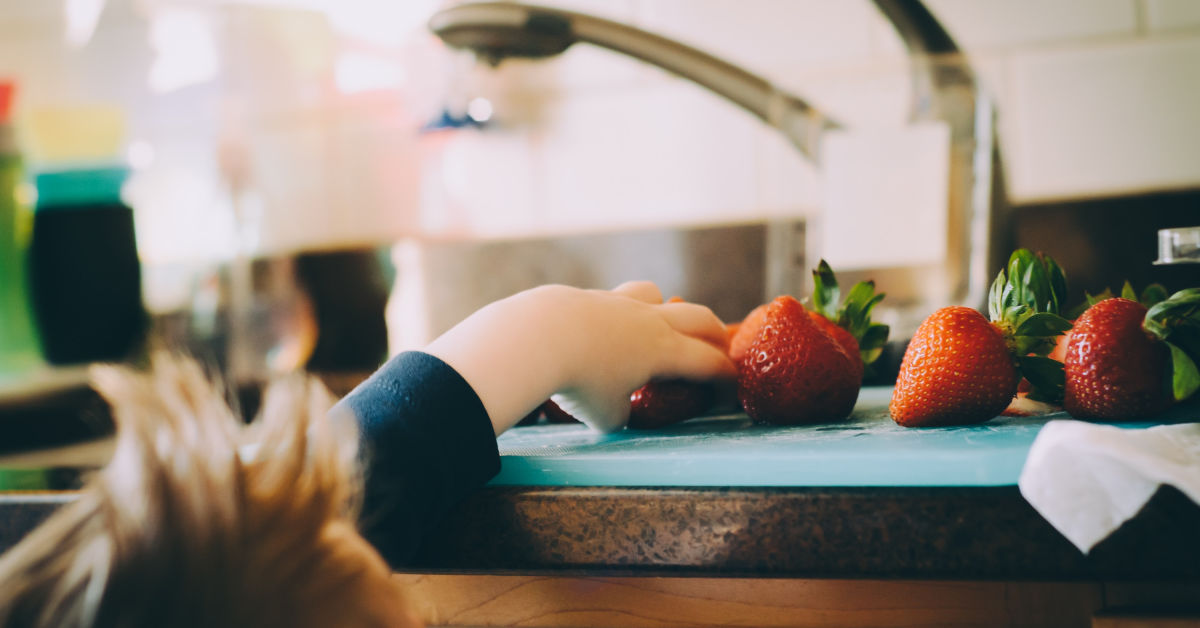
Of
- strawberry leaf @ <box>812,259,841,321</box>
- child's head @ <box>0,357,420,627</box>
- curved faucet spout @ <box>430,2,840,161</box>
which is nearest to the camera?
child's head @ <box>0,357,420,627</box>

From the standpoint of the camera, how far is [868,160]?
865mm

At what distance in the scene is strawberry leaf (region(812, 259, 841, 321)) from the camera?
539 millimetres

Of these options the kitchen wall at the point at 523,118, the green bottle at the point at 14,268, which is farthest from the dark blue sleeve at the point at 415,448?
the green bottle at the point at 14,268

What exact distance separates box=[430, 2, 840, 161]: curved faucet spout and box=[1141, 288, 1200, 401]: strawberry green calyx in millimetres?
468

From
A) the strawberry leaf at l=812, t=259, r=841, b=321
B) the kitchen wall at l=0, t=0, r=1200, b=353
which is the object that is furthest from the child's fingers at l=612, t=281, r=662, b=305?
the kitchen wall at l=0, t=0, r=1200, b=353

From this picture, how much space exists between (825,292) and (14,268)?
Answer: 131cm

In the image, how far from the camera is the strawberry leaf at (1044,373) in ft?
1.44

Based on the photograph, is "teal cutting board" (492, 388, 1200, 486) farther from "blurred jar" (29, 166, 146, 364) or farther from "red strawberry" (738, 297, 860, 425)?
"blurred jar" (29, 166, 146, 364)

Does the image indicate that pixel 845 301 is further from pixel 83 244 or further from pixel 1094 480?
pixel 83 244

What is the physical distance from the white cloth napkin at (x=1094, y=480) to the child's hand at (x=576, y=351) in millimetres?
219

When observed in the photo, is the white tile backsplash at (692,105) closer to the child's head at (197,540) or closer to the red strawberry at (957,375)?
the red strawberry at (957,375)

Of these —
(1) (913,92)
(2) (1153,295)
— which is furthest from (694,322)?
(1) (913,92)

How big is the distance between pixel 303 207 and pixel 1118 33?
1.21 metres

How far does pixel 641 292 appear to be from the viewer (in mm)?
556
